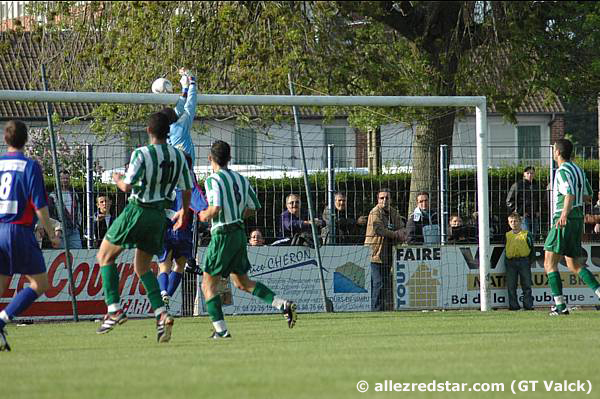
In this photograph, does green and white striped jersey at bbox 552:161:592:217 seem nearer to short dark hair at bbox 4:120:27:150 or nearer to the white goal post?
the white goal post

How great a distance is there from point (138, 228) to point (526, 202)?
9407mm

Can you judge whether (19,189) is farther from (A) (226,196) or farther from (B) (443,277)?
(B) (443,277)

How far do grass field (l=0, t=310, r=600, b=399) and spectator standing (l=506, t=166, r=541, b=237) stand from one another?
5263mm

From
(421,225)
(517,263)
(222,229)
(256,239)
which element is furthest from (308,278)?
(222,229)

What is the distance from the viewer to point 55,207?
1703cm

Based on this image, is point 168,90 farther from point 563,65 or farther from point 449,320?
point 563,65

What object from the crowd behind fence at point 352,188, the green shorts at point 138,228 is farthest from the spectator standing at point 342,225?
the green shorts at point 138,228

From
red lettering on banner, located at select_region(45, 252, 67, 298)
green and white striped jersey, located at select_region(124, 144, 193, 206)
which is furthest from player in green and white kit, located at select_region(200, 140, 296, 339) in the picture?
red lettering on banner, located at select_region(45, 252, 67, 298)

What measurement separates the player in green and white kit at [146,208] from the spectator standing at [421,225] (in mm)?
7195

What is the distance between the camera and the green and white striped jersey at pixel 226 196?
1138 cm

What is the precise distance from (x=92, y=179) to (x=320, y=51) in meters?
5.89

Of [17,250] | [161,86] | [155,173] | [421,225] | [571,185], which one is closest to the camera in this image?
[17,250]

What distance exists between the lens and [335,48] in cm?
2130

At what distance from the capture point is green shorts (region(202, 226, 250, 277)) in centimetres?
1141
